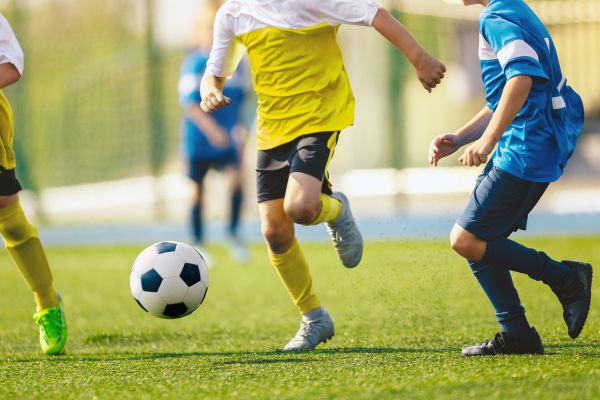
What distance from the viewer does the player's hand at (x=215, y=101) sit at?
400 centimetres

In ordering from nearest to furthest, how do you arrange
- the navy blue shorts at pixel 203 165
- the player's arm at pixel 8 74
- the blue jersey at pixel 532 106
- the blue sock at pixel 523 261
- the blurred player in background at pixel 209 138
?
the blue jersey at pixel 532 106
the blue sock at pixel 523 261
the player's arm at pixel 8 74
the blurred player in background at pixel 209 138
the navy blue shorts at pixel 203 165

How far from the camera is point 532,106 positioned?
352 cm

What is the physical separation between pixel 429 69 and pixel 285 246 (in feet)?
3.21

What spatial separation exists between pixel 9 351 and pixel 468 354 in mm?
2038

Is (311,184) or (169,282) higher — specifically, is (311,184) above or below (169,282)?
above

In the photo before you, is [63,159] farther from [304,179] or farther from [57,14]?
[304,179]

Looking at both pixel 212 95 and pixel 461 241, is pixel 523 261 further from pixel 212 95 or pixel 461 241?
pixel 212 95

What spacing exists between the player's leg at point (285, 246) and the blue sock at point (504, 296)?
0.78 meters

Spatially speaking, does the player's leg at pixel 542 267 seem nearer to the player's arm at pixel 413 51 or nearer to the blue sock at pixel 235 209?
the player's arm at pixel 413 51

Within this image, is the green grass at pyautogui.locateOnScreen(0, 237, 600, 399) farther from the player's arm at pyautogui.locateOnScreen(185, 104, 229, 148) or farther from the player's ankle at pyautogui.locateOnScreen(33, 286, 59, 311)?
the player's arm at pyautogui.locateOnScreen(185, 104, 229, 148)

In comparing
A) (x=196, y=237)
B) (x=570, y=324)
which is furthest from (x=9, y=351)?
(x=196, y=237)

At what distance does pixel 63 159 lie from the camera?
13.4 m

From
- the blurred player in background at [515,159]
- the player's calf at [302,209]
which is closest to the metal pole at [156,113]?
the player's calf at [302,209]

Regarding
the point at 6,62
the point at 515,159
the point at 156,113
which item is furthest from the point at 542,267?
the point at 156,113
